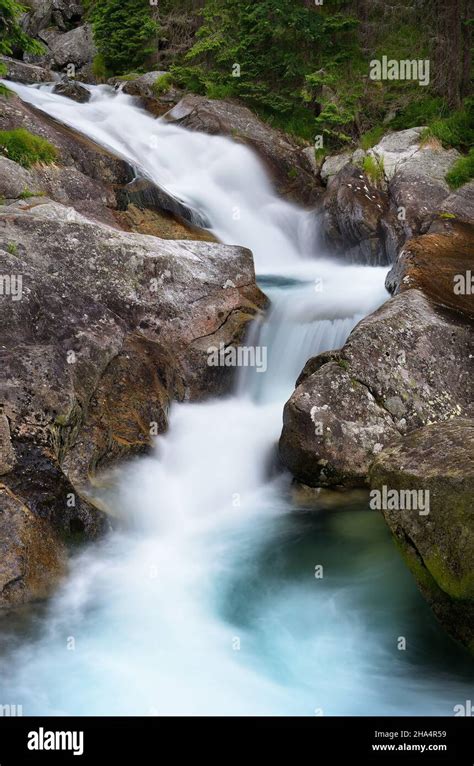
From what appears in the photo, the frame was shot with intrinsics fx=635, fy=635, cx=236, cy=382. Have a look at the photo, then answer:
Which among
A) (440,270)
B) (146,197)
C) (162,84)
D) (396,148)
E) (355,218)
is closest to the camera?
(440,270)

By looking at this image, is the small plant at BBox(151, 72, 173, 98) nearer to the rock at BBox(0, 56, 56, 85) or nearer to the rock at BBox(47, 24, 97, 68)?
the rock at BBox(0, 56, 56, 85)

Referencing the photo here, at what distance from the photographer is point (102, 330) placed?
7.97m

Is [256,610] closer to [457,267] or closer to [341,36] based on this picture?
[457,267]

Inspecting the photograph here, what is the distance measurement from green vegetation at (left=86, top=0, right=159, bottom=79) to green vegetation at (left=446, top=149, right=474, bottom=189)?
12725 millimetres

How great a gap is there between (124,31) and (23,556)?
21.0 metres

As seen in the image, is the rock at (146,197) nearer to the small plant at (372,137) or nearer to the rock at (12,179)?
the rock at (12,179)

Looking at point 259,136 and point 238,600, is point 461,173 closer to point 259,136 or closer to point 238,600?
point 259,136

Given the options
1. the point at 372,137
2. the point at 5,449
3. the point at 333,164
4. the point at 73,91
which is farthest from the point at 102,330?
the point at 73,91

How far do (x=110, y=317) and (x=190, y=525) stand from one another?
2894 mm

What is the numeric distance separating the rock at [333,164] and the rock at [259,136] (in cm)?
30

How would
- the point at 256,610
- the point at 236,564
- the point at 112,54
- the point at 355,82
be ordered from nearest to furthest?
the point at 256,610 < the point at 236,564 < the point at 355,82 < the point at 112,54

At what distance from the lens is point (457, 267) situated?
940 centimetres

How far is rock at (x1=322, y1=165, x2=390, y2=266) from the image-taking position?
515 inches

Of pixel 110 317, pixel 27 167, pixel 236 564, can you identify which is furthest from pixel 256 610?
pixel 27 167
